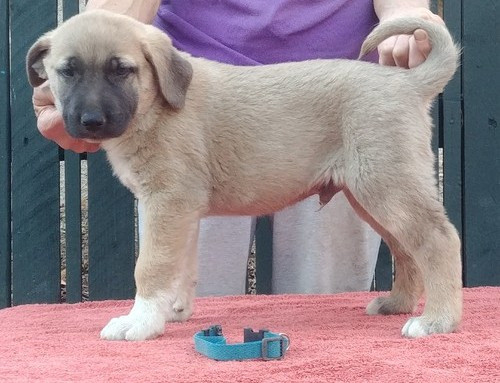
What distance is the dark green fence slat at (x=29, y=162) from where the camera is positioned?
17.5ft

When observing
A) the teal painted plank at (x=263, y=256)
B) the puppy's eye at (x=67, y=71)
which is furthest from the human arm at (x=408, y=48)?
the teal painted plank at (x=263, y=256)

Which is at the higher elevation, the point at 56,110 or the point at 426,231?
the point at 56,110

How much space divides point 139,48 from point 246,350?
51.7 inches

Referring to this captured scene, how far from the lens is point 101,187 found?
17.5 feet

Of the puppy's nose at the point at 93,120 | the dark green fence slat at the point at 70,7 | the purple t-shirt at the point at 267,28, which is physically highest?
the dark green fence slat at the point at 70,7

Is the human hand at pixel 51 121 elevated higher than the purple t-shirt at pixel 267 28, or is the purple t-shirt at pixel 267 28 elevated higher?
the purple t-shirt at pixel 267 28

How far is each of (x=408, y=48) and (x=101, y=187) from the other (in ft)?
8.18

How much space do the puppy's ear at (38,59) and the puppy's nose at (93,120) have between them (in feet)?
1.65

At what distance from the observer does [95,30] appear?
10.5 feet

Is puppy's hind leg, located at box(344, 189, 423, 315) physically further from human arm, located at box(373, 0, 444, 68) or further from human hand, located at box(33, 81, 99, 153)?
human hand, located at box(33, 81, 99, 153)

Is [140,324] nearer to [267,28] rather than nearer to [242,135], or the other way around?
[242,135]

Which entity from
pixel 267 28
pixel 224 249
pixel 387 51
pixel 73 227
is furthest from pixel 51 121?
pixel 73 227

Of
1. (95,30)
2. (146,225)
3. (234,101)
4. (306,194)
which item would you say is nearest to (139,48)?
(95,30)

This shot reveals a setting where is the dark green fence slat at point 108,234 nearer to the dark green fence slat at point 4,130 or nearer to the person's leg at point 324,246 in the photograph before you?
the dark green fence slat at point 4,130
